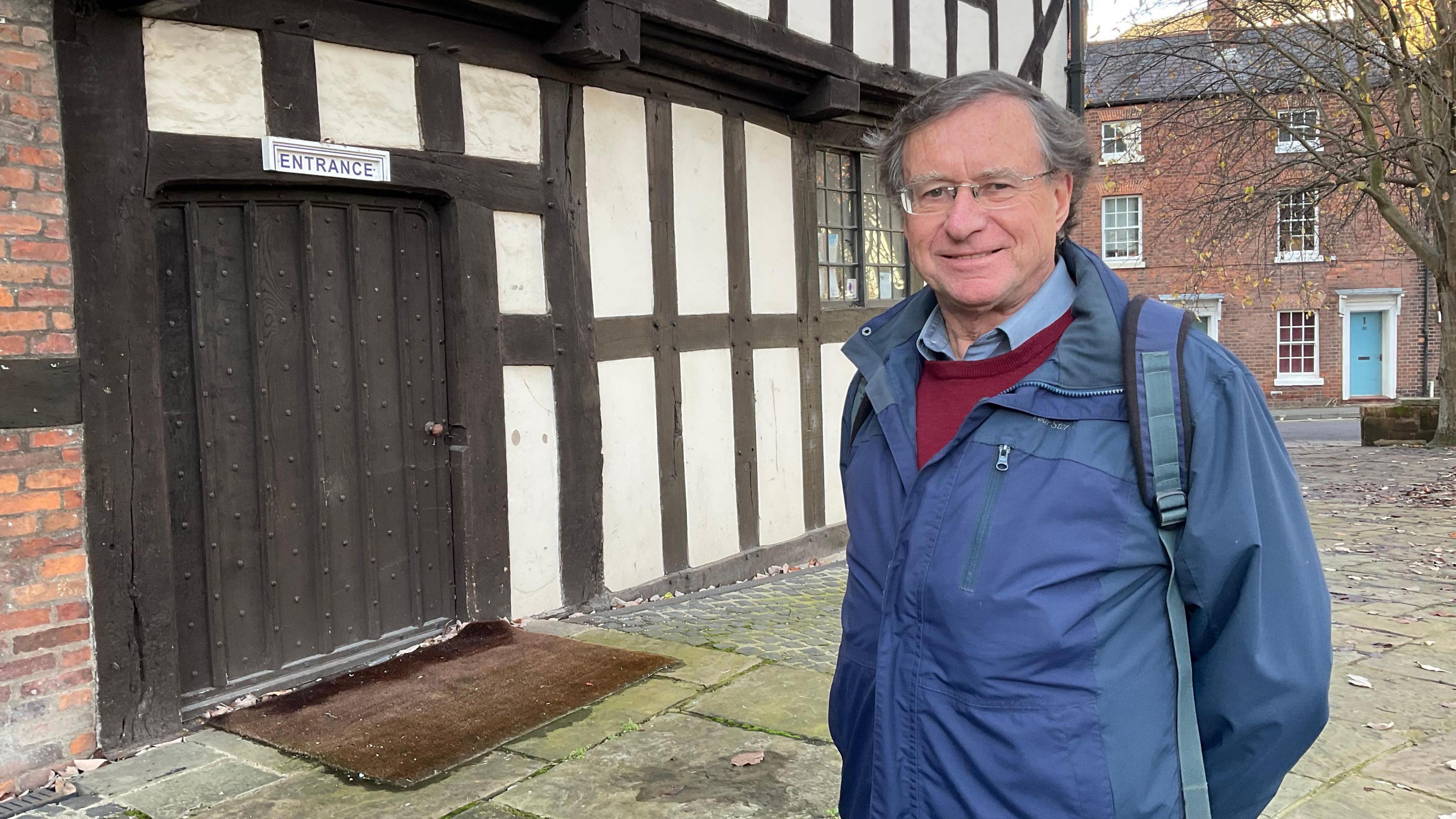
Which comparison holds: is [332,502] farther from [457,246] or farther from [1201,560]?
[1201,560]

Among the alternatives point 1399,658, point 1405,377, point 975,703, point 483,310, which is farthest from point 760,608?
point 1405,377

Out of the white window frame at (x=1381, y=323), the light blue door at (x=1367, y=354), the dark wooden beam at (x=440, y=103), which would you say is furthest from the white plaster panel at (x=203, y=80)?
the light blue door at (x=1367, y=354)

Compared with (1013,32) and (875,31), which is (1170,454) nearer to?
(875,31)

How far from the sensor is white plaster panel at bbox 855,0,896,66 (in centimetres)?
788

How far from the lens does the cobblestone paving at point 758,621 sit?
17.9 ft

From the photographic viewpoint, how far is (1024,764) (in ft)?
5.74

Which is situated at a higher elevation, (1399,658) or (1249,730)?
(1249,730)

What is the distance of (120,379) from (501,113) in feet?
7.86

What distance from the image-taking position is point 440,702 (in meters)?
4.67

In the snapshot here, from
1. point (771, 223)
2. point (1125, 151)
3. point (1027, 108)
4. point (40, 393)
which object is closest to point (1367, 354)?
point (1125, 151)

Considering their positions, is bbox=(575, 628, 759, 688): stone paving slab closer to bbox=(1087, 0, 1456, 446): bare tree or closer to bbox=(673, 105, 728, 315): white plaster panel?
bbox=(673, 105, 728, 315): white plaster panel

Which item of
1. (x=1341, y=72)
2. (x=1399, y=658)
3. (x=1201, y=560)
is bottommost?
(x=1399, y=658)

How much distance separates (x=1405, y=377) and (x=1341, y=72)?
1301 centimetres

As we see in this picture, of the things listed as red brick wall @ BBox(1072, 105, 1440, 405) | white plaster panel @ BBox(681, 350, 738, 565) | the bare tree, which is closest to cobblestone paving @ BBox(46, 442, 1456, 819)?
white plaster panel @ BBox(681, 350, 738, 565)
